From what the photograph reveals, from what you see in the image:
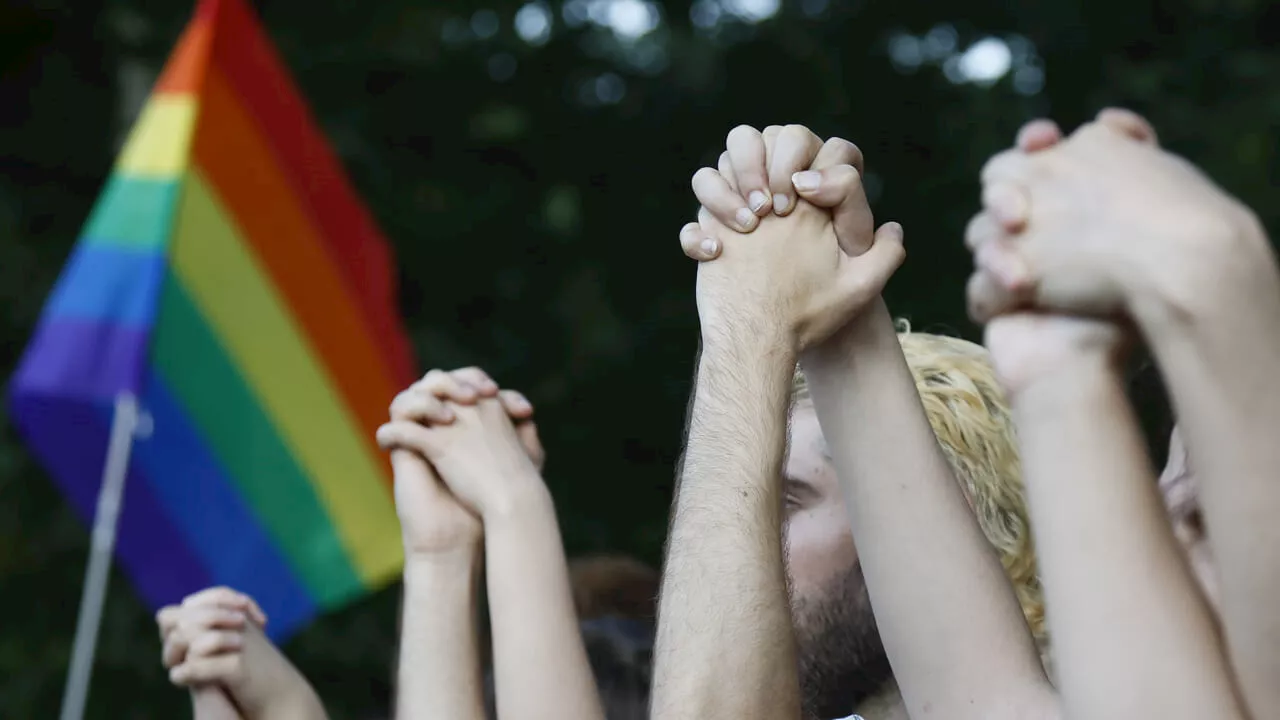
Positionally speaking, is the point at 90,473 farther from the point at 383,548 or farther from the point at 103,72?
the point at 103,72

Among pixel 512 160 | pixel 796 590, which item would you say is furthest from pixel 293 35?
pixel 796 590

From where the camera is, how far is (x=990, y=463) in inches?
97.1

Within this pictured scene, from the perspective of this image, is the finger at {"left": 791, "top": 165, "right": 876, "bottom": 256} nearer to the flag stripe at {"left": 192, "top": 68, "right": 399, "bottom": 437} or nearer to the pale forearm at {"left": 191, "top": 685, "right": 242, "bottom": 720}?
the pale forearm at {"left": 191, "top": 685, "right": 242, "bottom": 720}

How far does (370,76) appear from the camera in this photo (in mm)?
7199

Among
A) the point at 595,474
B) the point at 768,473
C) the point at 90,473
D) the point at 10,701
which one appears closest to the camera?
the point at 768,473

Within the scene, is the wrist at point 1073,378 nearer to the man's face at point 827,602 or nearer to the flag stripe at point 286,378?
the man's face at point 827,602

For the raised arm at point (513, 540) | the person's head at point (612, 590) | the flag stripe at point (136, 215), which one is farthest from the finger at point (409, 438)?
the flag stripe at point (136, 215)

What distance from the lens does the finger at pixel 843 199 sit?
5.75 ft

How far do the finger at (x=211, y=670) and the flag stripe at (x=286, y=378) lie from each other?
1.34 m

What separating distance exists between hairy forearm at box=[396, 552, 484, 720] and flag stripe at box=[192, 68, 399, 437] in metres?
1.72

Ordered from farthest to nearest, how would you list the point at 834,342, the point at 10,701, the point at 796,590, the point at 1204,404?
the point at 10,701, the point at 796,590, the point at 834,342, the point at 1204,404

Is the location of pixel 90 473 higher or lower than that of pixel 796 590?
higher

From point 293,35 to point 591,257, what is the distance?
1.50 metres

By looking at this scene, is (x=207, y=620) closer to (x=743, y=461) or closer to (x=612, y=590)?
(x=612, y=590)
